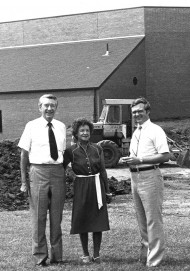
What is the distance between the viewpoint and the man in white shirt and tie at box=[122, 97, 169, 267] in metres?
7.36

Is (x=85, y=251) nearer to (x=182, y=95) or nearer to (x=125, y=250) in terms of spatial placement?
(x=125, y=250)

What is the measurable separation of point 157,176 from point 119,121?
19.6m

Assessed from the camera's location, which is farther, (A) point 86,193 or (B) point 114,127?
(B) point 114,127

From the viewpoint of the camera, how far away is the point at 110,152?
83.6ft

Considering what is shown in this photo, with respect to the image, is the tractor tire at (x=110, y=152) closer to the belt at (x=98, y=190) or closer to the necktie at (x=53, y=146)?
the belt at (x=98, y=190)

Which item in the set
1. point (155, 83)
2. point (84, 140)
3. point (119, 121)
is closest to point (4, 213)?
point (84, 140)

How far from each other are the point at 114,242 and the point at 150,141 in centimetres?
254

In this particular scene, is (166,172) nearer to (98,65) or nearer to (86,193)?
(86,193)

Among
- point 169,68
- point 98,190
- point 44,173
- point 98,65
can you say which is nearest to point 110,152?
point 98,190

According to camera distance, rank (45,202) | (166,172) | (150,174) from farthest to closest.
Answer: (166,172), (45,202), (150,174)

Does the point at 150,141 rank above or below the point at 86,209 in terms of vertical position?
above

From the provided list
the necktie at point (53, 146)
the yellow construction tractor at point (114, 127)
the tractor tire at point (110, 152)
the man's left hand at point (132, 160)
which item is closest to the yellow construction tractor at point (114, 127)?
the yellow construction tractor at point (114, 127)

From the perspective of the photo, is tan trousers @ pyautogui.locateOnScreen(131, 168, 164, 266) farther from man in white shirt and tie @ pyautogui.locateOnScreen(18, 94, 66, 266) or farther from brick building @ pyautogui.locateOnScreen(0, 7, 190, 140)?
brick building @ pyautogui.locateOnScreen(0, 7, 190, 140)

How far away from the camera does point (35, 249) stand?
25.5 ft
